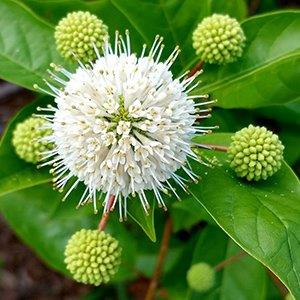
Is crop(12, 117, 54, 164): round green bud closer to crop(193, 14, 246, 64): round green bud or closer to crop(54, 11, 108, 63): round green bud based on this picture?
crop(54, 11, 108, 63): round green bud

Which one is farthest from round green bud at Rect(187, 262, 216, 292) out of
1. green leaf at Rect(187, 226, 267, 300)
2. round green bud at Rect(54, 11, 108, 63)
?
round green bud at Rect(54, 11, 108, 63)

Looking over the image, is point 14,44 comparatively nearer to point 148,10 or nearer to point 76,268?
point 148,10

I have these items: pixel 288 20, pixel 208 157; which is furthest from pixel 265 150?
pixel 288 20

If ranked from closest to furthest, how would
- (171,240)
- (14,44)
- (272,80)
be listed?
(272,80)
(14,44)
(171,240)

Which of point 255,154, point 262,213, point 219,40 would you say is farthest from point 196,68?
point 262,213

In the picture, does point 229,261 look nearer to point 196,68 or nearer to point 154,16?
point 196,68
